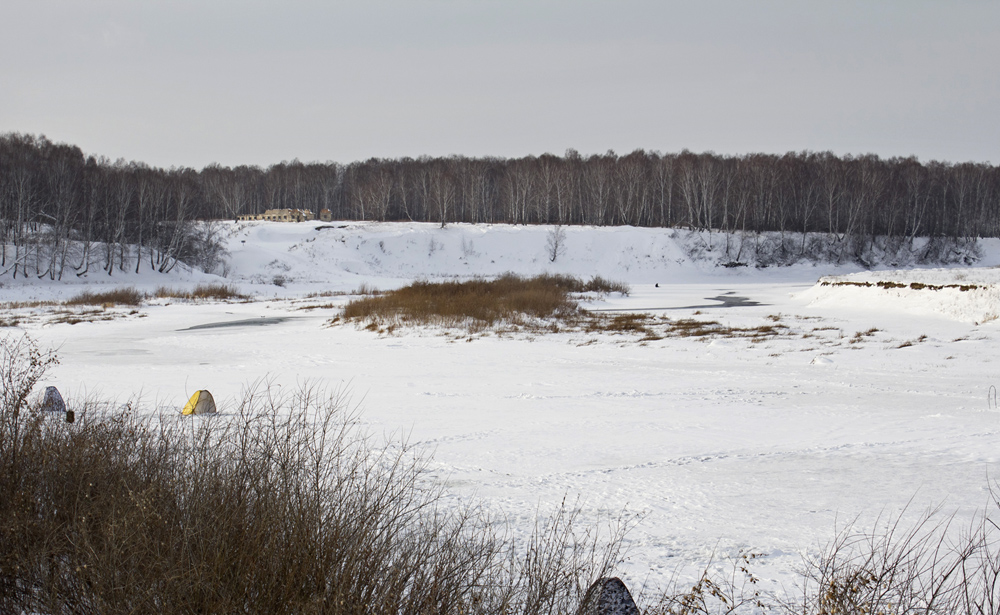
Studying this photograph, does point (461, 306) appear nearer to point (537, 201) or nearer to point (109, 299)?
point (109, 299)

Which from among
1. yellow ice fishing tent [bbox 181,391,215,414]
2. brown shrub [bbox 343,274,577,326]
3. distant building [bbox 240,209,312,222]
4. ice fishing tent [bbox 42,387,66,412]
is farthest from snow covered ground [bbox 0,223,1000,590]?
distant building [bbox 240,209,312,222]

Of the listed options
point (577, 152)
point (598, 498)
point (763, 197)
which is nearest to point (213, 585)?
point (598, 498)

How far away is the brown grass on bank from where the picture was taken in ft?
74.5

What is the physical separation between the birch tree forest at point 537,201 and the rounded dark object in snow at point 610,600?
5160cm

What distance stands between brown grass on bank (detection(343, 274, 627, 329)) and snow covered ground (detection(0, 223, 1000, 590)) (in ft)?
5.49

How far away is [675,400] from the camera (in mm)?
10977

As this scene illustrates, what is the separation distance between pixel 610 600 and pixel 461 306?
20800mm

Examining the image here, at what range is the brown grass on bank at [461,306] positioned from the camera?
22.7 metres

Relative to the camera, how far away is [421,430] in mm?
8875

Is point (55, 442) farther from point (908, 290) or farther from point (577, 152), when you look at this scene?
point (577, 152)

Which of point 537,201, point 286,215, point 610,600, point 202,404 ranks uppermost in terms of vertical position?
point 537,201

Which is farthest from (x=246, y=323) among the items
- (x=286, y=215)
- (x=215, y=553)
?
(x=286, y=215)

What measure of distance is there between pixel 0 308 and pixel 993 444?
127ft

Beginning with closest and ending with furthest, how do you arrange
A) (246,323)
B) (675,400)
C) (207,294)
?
(675,400), (246,323), (207,294)
